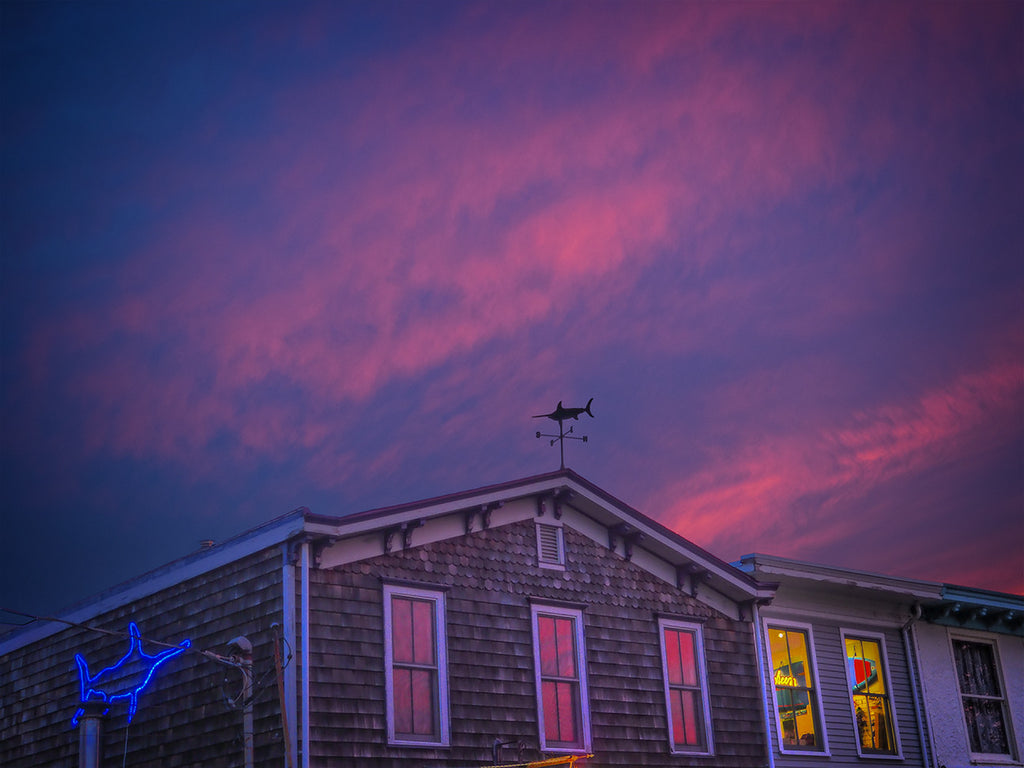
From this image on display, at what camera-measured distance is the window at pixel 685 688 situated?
1986 cm

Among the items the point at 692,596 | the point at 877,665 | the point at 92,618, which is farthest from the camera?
the point at 877,665

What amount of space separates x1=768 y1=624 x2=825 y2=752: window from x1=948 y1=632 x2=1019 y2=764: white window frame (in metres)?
4.33

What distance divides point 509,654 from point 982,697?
12.6 meters

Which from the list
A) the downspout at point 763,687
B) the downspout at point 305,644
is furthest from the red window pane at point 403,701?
the downspout at point 763,687

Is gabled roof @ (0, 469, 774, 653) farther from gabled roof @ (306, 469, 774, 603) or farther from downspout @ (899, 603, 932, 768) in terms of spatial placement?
downspout @ (899, 603, 932, 768)

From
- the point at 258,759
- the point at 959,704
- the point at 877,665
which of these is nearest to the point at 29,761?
the point at 258,759

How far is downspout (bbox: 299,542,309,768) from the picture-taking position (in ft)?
50.1

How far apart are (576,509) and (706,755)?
449 centimetres

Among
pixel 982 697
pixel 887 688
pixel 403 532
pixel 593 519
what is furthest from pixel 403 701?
pixel 982 697

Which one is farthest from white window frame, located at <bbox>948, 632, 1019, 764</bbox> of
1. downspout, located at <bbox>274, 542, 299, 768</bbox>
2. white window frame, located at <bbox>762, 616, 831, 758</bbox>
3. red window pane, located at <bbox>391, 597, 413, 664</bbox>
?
downspout, located at <bbox>274, 542, 299, 768</bbox>

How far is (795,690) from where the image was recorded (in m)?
22.5

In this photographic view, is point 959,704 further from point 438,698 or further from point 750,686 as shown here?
point 438,698

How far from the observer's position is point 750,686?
21.1 m

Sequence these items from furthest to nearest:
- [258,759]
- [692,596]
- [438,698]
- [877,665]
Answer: [877,665], [692,596], [438,698], [258,759]
